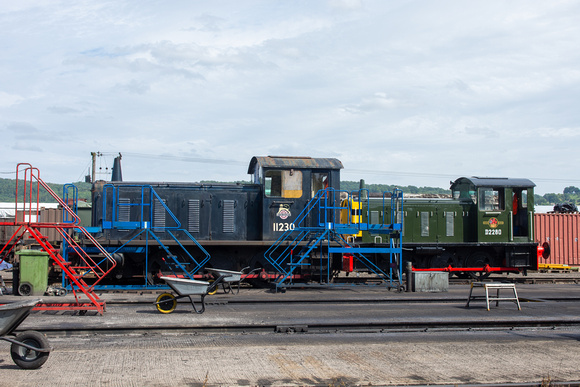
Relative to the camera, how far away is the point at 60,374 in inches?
244

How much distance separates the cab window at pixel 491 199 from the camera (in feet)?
57.4

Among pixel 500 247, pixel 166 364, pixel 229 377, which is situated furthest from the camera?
pixel 500 247

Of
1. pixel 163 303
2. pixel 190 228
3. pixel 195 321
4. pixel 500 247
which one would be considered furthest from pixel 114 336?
pixel 500 247

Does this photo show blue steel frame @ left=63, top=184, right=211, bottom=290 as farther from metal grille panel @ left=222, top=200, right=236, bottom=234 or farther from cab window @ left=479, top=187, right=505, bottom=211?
cab window @ left=479, top=187, right=505, bottom=211

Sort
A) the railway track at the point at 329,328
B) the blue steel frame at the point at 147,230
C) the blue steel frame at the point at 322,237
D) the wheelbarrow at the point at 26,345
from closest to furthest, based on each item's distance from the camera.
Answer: the wheelbarrow at the point at 26,345
the railway track at the point at 329,328
the blue steel frame at the point at 147,230
the blue steel frame at the point at 322,237

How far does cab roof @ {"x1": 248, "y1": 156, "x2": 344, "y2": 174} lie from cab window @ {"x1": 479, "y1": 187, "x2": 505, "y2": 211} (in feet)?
17.3

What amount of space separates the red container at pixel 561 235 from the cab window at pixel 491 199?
914 cm

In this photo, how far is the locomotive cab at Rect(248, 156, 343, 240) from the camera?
1533 centimetres

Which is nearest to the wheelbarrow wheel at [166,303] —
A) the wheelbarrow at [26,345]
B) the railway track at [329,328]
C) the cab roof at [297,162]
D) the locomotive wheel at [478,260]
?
the railway track at [329,328]

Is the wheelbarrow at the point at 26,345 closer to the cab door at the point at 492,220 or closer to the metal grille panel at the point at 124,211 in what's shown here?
the metal grille panel at the point at 124,211

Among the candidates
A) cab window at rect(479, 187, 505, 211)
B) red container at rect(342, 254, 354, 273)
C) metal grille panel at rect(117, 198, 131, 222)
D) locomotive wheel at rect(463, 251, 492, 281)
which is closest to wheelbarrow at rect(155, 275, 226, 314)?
metal grille panel at rect(117, 198, 131, 222)

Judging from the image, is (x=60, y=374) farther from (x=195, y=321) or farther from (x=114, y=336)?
(x=195, y=321)

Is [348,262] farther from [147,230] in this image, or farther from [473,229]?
[147,230]

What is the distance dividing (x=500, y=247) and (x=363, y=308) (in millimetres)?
8013
